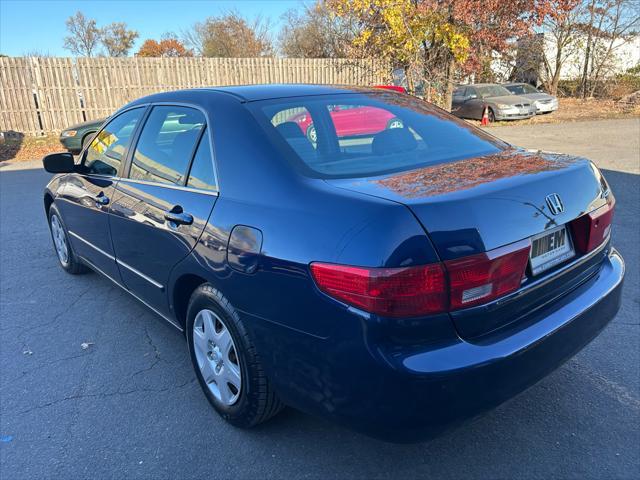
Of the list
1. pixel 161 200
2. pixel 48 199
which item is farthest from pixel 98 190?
pixel 48 199

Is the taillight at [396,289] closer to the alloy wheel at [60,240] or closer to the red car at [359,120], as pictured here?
the red car at [359,120]

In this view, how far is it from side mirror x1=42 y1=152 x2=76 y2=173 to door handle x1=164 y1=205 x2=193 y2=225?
162 cm

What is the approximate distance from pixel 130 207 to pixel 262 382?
4.94 ft

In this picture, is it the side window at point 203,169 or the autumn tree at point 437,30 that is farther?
the autumn tree at point 437,30

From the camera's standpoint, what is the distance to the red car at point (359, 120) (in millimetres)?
2998

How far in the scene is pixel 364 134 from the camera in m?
2.98

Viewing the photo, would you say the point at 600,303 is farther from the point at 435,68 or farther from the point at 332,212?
the point at 435,68

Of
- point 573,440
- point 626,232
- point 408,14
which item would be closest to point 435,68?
point 408,14

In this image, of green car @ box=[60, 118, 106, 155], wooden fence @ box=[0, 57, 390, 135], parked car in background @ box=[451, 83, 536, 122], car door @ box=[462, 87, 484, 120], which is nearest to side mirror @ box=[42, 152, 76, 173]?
green car @ box=[60, 118, 106, 155]

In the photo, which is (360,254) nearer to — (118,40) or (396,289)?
(396,289)

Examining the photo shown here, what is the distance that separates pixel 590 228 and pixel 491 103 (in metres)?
→ 17.1

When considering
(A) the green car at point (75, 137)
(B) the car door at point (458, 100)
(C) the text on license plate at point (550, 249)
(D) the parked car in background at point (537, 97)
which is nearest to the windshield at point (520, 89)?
(D) the parked car in background at point (537, 97)

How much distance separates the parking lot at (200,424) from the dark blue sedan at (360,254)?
24cm

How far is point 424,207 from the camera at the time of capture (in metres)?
1.83
